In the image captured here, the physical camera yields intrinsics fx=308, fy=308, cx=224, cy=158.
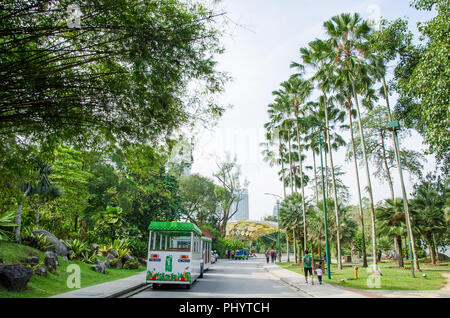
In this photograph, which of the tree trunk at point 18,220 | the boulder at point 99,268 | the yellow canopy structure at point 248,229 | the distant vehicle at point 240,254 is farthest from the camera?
the distant vehicle at point 240,254

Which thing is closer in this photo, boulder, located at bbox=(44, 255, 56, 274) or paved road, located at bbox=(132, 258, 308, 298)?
paved road, located at bbox=(132, 258, 308, 298)

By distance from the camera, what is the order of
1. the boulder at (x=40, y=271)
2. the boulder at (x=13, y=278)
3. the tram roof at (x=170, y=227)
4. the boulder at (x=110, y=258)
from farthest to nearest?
the boulder at (x=110, y=258) < the tram roof at (x=170, y=227) < the boulder at (x=40, y=271) < the boulder at (x=13, y=278)

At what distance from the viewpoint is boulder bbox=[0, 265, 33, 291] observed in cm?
1017

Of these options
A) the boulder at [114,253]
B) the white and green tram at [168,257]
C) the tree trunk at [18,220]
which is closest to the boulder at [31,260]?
the tree trunk at [18,220]

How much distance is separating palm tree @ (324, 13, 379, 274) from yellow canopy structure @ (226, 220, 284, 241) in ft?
104

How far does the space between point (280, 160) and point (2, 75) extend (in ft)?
141

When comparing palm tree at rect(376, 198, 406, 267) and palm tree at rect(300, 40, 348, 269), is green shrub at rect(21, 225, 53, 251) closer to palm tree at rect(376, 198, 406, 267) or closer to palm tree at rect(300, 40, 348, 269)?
palm tree at rect(300, 40, 348, 269)

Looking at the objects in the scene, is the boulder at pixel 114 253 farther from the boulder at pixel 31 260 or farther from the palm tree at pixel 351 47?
the palm tree at pixel 351 47

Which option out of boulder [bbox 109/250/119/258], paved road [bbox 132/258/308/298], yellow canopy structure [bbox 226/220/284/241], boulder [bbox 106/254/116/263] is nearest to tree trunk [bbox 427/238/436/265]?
yellow canopy structure [bbox 226/220/284/241]

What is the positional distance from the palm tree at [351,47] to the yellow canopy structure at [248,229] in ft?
104

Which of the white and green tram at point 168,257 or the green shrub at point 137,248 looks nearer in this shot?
the white and green tram at point 168,257

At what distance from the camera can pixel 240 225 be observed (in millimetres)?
58656

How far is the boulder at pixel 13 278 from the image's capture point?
10.2 m
